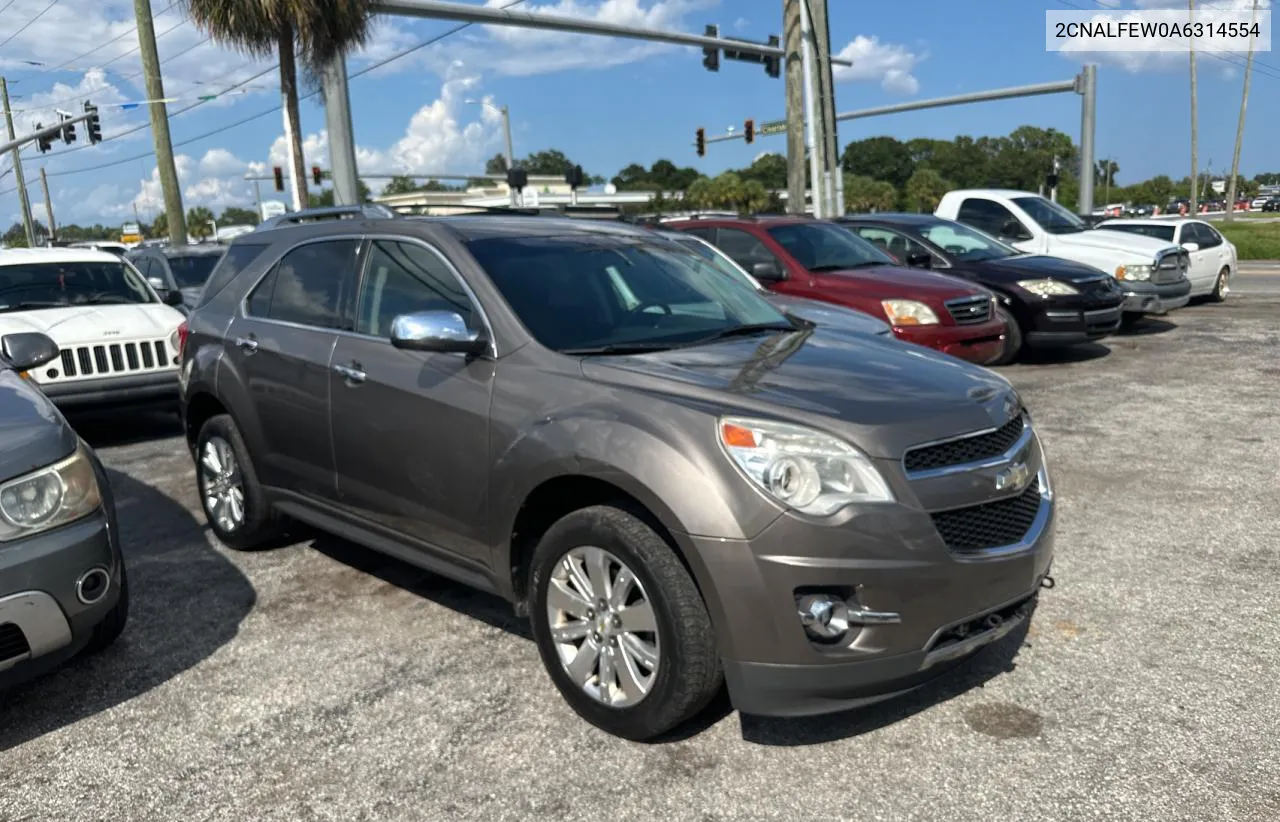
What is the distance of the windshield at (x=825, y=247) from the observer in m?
9.86

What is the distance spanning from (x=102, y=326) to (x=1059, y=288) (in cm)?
911

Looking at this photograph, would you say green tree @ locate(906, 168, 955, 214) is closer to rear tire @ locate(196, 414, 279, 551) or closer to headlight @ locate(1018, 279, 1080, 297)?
headlight @ locate(1018, 279, 1080, 297)

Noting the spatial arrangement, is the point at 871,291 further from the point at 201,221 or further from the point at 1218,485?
the point at 201,221

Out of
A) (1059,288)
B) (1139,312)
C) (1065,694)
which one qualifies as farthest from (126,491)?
(1139,312)

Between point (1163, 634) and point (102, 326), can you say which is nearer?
point (1163, 634)

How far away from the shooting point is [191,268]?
45.6 ft

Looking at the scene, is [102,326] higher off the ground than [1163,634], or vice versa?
[102,326]

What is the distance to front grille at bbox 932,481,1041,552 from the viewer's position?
305cm

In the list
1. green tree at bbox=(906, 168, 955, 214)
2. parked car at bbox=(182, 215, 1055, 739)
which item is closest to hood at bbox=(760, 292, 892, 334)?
parked car at bbox=(182, 215, 1055, 739)

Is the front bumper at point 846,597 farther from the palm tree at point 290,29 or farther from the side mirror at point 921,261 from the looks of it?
the palm tree at point 290,29

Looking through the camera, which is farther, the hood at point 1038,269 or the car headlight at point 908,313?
the hood at point 1038,269

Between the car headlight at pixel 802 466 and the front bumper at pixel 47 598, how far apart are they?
236 cm

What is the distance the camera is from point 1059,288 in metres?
10.6

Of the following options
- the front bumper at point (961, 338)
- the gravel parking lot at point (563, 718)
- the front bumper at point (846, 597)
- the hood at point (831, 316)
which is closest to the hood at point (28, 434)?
the gravel parking lot at point (563, 718)
